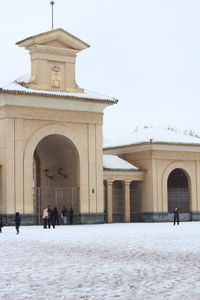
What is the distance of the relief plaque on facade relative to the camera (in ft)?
152

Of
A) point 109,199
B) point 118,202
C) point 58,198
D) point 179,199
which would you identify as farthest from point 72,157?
point 179,199

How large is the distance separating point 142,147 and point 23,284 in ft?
126

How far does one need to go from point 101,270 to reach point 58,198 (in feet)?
104

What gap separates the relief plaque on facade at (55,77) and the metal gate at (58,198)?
686 cm

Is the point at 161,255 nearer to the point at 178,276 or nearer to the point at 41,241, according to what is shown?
the point at 178,276

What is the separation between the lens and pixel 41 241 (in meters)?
27.7

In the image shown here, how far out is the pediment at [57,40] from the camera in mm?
45159

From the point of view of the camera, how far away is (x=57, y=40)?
46.1m

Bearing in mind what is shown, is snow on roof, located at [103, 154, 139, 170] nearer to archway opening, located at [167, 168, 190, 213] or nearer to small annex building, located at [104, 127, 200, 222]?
small annex building, located at [104, 127, 200, 222]

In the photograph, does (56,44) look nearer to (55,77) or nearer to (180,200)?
(55,77)

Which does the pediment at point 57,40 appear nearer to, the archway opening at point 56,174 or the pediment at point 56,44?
the pediment at point 56,44

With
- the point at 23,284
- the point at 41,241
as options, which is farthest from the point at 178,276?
the point at 41,241

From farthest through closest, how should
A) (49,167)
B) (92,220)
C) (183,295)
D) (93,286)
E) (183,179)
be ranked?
(183,179)
(49,167)
(92,220)
(93,286)
(183,295)

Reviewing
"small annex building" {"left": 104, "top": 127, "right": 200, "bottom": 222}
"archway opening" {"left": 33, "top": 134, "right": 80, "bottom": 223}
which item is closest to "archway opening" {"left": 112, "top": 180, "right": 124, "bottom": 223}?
"small annex building" {"left": 104, "top": 127, "right": 200, "bottom": 222}
